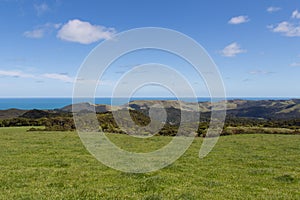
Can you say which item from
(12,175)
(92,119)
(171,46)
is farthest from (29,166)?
(92,119)

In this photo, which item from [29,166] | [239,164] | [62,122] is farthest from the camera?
[62,122]

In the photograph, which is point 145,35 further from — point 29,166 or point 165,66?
point 29,166

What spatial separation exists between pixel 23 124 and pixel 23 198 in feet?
187

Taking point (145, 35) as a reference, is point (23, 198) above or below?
below

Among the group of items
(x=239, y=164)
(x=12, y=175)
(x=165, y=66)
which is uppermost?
(x=165, y=66)

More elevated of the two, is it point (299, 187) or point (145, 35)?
point (145, 35)

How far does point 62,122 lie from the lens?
62.4 metres

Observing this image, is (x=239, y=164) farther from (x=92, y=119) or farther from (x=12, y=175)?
(x=92, y=119)

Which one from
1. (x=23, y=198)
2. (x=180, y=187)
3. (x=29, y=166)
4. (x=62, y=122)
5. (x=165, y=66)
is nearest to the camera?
(x=23, y=198)

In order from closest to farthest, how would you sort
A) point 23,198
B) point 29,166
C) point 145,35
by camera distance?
point 23,198
point 29,166
point 145,35

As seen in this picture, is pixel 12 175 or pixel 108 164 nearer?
pixel 12 175

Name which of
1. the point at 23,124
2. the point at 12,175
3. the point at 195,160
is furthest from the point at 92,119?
the point at 12,175

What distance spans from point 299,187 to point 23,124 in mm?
61051

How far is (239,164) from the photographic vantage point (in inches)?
859
